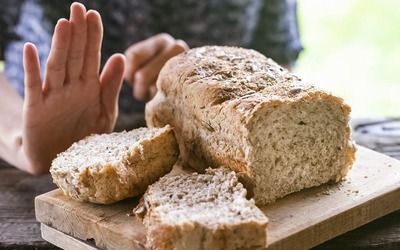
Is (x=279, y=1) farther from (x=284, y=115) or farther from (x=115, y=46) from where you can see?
(x=284, y=115)

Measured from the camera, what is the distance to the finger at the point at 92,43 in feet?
7.49

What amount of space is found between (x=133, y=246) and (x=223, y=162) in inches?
17.3

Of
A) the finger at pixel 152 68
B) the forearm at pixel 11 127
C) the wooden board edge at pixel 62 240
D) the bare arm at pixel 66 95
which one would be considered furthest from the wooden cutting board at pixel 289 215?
the finger at pixel 152 68

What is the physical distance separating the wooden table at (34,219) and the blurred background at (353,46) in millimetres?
2741

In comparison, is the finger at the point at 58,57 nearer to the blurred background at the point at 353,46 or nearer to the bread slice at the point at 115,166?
the bread slice at the point at 115,166

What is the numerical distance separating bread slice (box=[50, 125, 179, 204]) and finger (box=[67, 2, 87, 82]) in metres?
0.38

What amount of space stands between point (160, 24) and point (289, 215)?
1907 millimetres

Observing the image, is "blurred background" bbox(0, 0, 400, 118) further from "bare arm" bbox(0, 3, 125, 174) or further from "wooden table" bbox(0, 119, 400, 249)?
"bare arm" bbox(0, 3, 125, 174)

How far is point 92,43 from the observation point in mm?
2346

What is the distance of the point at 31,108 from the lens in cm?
230

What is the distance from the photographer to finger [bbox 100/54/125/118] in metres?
2.50

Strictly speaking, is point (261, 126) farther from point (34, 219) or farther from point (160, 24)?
point (160, 24)

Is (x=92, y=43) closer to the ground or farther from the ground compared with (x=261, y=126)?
farther from the ground

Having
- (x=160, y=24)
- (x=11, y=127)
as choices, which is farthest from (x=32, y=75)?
(x=160, y=24)
